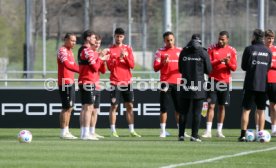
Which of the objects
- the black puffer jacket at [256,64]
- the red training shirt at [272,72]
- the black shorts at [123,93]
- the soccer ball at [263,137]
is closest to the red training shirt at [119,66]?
the black shorts at [123,93]

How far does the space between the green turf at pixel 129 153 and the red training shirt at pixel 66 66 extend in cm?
204

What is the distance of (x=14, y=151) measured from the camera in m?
17.0

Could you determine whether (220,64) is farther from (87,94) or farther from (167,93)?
(87,94)

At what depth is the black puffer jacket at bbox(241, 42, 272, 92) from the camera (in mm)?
19875

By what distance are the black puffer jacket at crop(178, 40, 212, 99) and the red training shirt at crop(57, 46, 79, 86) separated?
104 inches

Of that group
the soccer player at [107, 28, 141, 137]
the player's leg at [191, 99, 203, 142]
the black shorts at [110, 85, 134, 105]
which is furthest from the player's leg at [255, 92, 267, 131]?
the black shorts at [110, 85, 134, 105]

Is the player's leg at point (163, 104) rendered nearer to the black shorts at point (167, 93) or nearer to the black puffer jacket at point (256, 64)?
the black shorts at point (167, 93)

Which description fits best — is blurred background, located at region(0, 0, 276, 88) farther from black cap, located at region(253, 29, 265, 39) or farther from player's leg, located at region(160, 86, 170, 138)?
black cap, located at region(253, 29, 265, 39)

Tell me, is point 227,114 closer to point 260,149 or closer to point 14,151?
point 260,149

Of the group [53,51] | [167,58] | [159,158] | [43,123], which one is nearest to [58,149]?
[159,158]

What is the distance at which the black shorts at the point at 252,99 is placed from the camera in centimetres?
1997

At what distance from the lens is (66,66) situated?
21.3 meters

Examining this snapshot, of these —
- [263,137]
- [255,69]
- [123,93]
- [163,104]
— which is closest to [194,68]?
[255,69]

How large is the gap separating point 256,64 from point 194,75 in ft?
4.24
